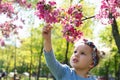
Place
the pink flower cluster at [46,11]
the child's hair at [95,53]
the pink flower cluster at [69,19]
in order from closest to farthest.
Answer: the child's hair at [95,53] < the pink flower cluster at [46,11] < the pink flower cluster at [69,19]

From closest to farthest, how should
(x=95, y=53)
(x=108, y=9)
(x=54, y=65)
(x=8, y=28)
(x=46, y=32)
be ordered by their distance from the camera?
(x=46, y=32) → (x=54, y=65) → (x=95, y=53) → (x=108, y=9) → (x=8, y=28)

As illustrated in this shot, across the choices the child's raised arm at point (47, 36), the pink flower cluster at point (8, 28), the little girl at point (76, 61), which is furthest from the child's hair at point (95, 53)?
the pink flower cluster at point (8, 28)

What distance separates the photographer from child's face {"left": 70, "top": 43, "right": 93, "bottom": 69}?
3.76m

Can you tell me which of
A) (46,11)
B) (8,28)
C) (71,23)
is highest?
(46,11)

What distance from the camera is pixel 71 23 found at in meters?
7.14

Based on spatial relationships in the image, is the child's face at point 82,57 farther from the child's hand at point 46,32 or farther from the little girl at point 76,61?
the child's hand at point 46,32

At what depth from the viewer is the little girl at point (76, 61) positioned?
11.7ft

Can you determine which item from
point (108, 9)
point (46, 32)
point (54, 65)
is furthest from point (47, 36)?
point (108, 9)

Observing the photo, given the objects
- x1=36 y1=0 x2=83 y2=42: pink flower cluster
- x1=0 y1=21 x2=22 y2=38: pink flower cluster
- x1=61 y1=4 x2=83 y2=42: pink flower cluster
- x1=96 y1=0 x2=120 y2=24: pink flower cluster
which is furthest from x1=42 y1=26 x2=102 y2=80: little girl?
x1=0 y1=21 x2=22 y2=38: pink flower cluster

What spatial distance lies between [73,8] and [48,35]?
3.46 m

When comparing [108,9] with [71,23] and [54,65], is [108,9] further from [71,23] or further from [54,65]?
[54,65]

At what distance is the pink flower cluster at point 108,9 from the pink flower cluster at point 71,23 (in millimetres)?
1499

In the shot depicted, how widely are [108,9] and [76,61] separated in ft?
16.5

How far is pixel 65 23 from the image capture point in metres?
6.92
